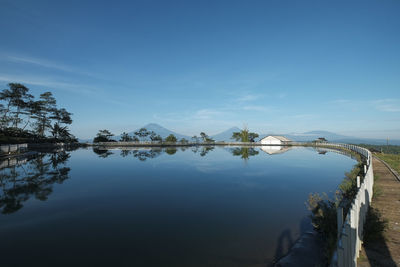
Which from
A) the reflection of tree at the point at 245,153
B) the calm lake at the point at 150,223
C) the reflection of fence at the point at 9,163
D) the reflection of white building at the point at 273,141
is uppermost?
the reflection of white building at the point at 273,141

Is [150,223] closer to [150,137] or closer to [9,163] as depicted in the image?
[9,163]

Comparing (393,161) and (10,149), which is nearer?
(393,161)

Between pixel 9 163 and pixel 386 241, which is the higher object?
pixel 9 163

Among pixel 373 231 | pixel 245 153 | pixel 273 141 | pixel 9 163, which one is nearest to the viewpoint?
pixel 373 231

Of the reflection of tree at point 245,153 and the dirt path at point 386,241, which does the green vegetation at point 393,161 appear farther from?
the reflection of tree at point 245,153

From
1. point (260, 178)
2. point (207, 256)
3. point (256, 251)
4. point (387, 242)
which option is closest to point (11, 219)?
point (207, 256)

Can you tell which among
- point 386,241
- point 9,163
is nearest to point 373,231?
point 386,241

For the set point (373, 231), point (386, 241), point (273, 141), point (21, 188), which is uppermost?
point (273, 141)

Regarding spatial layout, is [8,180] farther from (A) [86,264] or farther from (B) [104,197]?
(A) [86,264]

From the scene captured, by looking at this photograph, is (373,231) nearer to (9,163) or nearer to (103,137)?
(9,163)

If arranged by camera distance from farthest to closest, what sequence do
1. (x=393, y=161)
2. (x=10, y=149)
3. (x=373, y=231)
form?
(x=10, y=149), (x=393, y=161), (x=373, y=231)

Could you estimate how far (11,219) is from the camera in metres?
7.04

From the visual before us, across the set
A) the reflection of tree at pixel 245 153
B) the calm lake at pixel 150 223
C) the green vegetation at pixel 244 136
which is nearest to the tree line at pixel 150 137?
the green vegetation at pixel 244 136

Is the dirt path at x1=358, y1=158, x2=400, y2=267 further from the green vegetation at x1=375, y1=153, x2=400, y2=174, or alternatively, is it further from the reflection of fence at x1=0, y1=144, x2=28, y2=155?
the reflection of fence at x1=0, y1=144, x2=28, y2=155
